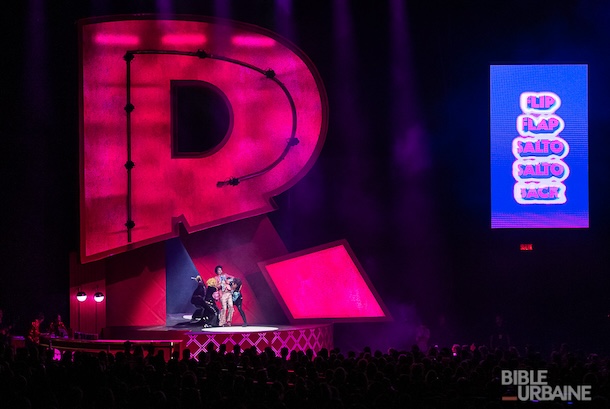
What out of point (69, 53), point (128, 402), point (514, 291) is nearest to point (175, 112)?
point (69, 53)

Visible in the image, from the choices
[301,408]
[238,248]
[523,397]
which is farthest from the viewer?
[238,248]

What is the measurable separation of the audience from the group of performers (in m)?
5.82

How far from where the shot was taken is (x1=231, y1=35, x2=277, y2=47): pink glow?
16484 mm

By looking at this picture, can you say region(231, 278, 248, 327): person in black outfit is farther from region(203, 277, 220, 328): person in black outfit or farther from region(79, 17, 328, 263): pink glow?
region(79, 17, 328, 263): pink glow

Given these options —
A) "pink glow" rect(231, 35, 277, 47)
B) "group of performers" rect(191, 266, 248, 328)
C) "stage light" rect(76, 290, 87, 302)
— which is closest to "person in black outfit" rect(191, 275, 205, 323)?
"group of performers" rect(191, 266, 248, 328)

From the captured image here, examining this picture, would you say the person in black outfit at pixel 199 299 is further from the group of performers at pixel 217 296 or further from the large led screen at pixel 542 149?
the large led screen at pixel 542 149

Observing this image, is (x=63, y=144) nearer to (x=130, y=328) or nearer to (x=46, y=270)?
(x=46, y=270)

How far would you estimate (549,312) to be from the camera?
1708 cm

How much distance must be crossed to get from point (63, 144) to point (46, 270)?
2802 millimetres

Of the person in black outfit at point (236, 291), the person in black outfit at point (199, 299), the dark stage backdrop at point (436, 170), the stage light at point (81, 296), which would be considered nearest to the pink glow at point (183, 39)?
the dark stage backdrop at point (436, 170)

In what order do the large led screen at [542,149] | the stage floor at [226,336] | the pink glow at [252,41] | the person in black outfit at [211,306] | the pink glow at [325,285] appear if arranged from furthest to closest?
the large led screen at [542,149], the pink glow at [325,285], the pink glow at [252,41], the person in black outfit at [211,306], the stage floor at [226,336]

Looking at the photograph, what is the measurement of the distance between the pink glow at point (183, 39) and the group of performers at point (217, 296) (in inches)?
194

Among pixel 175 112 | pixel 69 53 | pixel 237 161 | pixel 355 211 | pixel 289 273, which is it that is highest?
pixel 69 53

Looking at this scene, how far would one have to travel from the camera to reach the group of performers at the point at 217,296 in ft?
52.1
